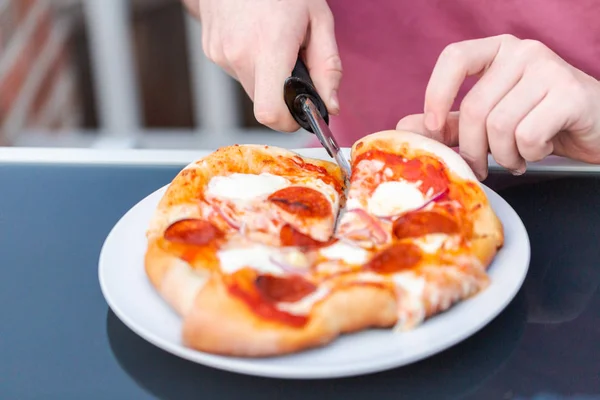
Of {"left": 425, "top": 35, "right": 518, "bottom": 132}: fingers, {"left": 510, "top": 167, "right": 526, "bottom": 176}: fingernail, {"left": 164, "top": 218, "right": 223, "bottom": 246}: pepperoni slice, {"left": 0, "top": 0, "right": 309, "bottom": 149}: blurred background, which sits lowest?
{"left": 0, "top": 0, "right": 309, "bottom": 149}: blurred background

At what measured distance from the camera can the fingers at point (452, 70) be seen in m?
0.96

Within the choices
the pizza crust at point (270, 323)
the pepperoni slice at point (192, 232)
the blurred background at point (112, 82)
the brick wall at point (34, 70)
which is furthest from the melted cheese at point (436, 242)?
the brick wall at point (34, 70)

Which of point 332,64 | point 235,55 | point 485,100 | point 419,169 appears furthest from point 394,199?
point 235,55

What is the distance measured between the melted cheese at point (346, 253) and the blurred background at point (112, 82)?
1537mm

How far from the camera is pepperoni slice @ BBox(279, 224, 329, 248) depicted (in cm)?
83

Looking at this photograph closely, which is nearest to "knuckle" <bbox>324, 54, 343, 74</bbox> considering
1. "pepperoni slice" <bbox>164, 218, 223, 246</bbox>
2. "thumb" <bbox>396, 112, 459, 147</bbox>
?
"thumb" <bbox>396, 112, 459, 147</bbox>

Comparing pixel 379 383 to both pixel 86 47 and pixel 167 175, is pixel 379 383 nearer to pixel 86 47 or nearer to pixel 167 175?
pixel 167 175

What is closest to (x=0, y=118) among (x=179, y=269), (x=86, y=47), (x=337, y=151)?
(x=86, y=47)

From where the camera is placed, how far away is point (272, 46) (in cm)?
108

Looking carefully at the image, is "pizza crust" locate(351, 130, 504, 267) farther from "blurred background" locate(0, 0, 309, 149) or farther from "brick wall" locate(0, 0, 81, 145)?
"brick wall" locate(0, 0, 81, 145)

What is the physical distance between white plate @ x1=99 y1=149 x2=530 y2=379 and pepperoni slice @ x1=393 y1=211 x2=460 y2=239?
0.06m

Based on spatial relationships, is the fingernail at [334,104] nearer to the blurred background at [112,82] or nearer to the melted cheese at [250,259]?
→ the melted cheese at [250,259]

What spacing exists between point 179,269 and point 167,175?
14.8 inches

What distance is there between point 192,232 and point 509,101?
382 mm
